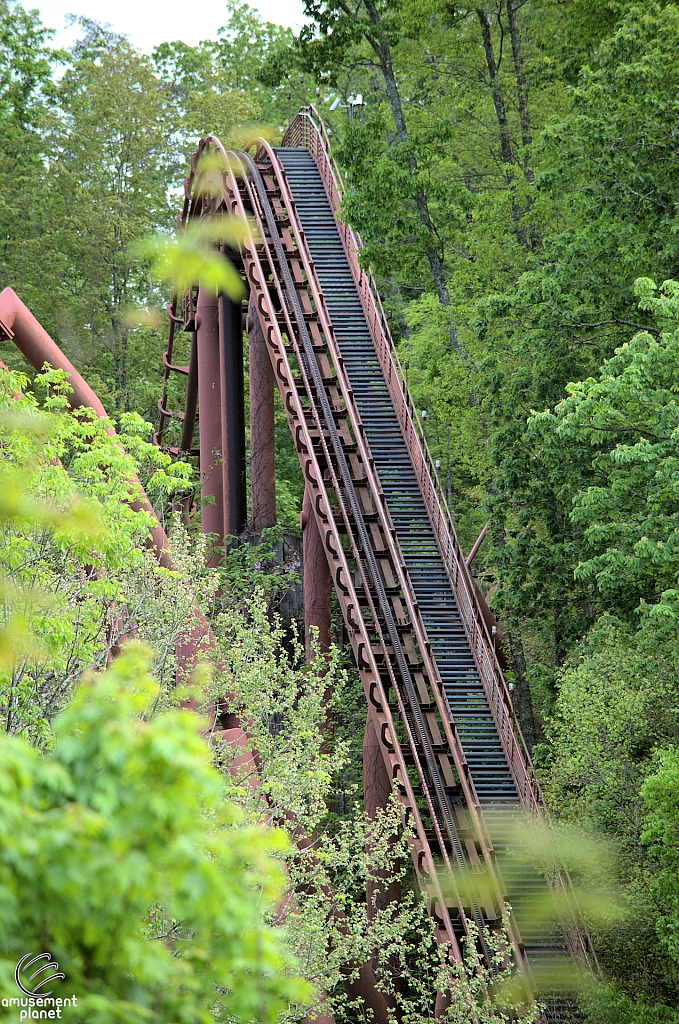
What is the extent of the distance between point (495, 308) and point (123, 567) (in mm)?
9829

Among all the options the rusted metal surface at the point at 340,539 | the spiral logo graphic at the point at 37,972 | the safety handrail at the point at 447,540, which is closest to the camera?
the spiral logo graphic at the point at 37,972

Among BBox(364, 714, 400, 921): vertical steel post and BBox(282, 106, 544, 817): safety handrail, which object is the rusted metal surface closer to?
BBox(364, 714, 400, 921): vertical steel post

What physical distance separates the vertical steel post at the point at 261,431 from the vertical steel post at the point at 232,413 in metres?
0.42

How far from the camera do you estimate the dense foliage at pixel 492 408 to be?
9.81m

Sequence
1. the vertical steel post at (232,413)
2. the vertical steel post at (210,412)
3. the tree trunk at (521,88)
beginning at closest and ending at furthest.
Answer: the vertical steel post at (232,413) < the vertical steel post at (210,412) < the tree trunk at (521,88)

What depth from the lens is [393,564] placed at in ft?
54.2

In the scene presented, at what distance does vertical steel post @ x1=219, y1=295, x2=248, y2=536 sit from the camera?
21.3 m

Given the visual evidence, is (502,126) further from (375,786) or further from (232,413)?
(375,786)

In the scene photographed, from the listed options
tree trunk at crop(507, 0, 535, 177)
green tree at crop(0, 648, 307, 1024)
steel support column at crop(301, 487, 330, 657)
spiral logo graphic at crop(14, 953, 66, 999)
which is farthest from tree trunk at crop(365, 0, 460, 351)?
green tree at crop(0, 648, 307, 1024)

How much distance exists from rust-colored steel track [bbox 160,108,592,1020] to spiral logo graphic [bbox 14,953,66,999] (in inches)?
307

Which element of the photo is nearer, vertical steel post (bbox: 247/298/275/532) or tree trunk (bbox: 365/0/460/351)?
tree trunk (bbox: 365/0/460/351)

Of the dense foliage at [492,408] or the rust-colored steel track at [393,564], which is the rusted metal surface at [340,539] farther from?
the dense foliage at [492,408]

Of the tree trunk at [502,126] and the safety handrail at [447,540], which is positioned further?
the tree trunk at [502,126]

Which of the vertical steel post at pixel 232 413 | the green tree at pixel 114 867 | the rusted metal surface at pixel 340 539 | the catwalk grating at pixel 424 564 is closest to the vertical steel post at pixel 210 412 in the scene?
the vertical steel post at pixel 232 413
